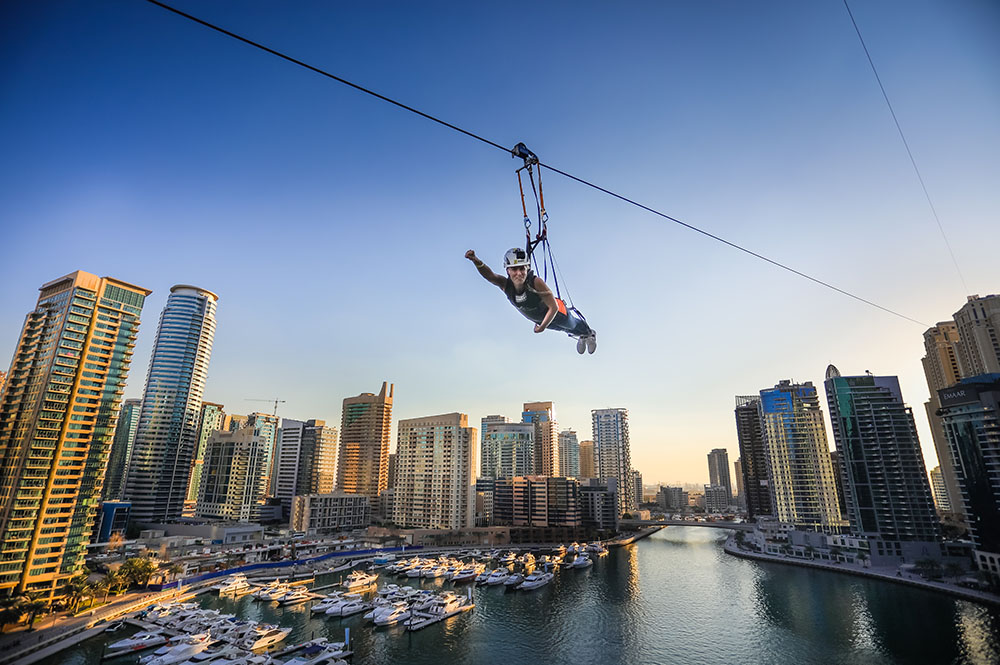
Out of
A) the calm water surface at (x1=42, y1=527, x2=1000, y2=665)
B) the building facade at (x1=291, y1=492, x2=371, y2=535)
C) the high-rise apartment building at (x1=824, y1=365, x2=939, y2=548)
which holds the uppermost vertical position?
the high-rise apartment building at (x1=824, y1=365, x2=939, y2=548)

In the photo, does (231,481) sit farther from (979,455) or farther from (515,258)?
(979,455)

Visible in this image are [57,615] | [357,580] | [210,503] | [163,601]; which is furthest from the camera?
[210,503]

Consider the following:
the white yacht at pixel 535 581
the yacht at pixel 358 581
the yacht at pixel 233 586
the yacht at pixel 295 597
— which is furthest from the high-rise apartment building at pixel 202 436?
the white yacht at pixel 535 581

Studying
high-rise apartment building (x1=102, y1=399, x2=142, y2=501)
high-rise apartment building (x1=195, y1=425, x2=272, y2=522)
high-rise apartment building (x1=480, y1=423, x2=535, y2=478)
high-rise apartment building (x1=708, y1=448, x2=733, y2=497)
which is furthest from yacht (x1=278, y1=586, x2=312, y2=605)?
high-rise apartment building (x1=708, y1=448, x2=733, y2=497)

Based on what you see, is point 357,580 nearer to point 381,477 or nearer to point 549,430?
point 381,477

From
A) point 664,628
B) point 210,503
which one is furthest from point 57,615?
point 210,503

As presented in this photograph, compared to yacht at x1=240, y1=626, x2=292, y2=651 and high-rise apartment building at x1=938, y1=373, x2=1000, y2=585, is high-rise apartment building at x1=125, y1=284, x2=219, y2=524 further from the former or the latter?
high-rise apartment building at x1=938, y1=373, x2=1000, y2=585

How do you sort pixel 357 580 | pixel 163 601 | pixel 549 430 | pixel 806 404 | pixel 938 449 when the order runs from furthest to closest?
1. pixel 549 430
2. pixel 938 449
3. pixel 806 404
4. pixel 357 580
5. pixel 163 601
